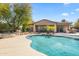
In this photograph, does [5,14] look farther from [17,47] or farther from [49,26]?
[49,26]

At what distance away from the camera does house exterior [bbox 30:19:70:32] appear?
6.31m

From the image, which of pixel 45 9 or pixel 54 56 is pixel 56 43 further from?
pixel 45 9

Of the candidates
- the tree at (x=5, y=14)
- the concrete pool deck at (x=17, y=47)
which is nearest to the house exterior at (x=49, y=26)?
the concrete pool deck at (x=17, y=47)

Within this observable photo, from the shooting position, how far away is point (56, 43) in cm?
638

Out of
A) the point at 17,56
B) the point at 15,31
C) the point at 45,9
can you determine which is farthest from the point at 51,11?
the point at 17,56

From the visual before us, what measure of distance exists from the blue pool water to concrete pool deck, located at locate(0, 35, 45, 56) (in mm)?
294

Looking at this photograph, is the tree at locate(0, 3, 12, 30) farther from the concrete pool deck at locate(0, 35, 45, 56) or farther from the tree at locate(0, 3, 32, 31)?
the concrete pool deck at locate(0, 35, 45, 56)

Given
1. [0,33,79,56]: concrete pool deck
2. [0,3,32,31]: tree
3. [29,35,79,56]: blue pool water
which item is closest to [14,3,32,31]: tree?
[0,3,32,31]: tree

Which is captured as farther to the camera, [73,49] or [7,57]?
[73,49]

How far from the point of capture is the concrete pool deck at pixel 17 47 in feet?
18.5

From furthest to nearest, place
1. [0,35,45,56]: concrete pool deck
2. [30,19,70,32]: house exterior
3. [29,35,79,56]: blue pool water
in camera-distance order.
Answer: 1. [30,19,70,32]: house exterior
2. [29,35,79,56]: blue pool water
3. [0,35,45,56]: concrete pool deck

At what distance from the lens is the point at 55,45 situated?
634cm

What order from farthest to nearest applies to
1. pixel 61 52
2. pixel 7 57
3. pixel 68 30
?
pixel 68 30
pixel 61 52
pixel 7 57

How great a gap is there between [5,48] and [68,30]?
2.04m
